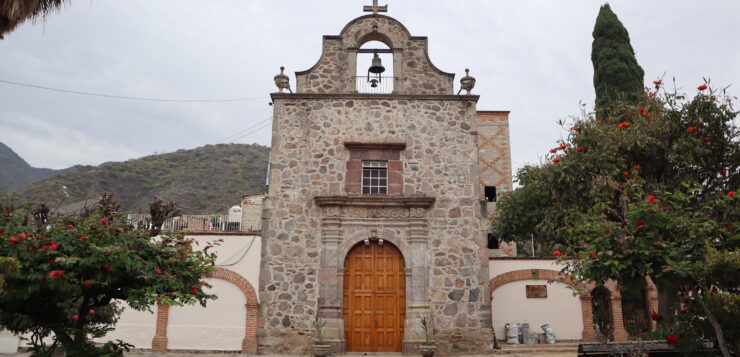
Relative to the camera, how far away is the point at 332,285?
13.1m

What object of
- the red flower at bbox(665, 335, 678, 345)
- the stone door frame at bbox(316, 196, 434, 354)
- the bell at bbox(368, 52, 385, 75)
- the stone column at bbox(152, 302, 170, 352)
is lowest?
the stone column at bbox(152, 302, 170, 352)

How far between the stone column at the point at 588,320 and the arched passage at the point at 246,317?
1014cm

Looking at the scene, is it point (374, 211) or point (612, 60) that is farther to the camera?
point (612, 60)

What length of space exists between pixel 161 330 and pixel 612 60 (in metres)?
17.5

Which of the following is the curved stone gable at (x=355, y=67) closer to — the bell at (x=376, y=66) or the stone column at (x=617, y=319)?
the bell at (x=376, y=66)

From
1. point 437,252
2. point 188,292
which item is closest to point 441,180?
point 437,252

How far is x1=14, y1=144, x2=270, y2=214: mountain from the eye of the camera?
3994cm

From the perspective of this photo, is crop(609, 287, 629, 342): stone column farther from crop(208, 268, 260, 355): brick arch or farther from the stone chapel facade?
crop(208, 268, 260, 355): brick arch

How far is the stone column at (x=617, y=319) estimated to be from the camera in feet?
54.2

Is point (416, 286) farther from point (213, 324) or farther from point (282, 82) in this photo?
point (282, 82)

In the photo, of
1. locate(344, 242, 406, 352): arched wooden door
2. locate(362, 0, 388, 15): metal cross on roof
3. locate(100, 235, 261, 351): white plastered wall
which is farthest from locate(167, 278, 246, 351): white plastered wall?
locate(362, 0, 388, 15): metal cross on roof

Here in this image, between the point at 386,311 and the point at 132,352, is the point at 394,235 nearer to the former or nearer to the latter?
the point at 386,311

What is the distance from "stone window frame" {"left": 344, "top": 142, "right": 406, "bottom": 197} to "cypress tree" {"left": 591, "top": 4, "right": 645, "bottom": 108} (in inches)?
342

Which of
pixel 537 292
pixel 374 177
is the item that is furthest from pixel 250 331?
pixel 537 292
